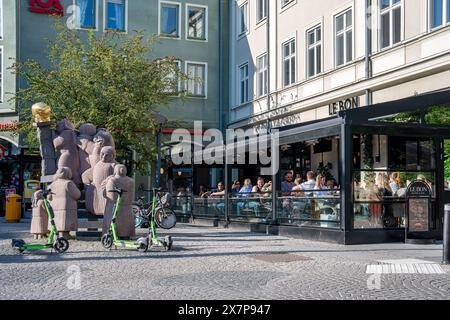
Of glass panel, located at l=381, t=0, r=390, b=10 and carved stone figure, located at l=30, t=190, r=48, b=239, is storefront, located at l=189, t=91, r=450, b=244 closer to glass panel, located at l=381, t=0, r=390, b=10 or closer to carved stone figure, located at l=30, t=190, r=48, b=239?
carved stone figure, located at l=30, t=190, r=48, b=239

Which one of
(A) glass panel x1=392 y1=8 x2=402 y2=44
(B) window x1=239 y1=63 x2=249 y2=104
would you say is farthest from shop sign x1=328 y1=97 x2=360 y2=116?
(B) window x1=239 y1=63 x2=249 y2=104

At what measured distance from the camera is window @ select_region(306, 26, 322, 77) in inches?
947

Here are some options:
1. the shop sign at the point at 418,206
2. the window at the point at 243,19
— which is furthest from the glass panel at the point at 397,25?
the window at the point at 243,19

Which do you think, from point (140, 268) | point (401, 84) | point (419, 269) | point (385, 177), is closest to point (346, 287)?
point (419, 269)

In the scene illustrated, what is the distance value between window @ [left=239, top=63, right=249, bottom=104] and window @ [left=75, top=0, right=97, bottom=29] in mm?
7399

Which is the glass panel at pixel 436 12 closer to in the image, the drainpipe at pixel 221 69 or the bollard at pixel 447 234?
the bollard at pixel 447 234

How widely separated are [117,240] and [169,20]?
22.2 m

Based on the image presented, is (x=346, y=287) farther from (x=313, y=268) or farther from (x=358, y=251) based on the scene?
(x=358, y=251)

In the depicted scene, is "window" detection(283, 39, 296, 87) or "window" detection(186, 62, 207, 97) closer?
"window" detection(283, 39, 296, 87)

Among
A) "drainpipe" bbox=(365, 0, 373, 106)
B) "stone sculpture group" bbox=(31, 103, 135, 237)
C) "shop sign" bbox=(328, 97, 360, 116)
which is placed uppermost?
"drainpipe" bbox=(365, 0, 373, 106)

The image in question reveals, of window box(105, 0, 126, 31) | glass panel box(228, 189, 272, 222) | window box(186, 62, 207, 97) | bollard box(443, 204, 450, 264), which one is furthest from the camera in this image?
window box(186, 62, 207, 97)

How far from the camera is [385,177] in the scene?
13500 millimetres

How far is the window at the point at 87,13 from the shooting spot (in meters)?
29.7

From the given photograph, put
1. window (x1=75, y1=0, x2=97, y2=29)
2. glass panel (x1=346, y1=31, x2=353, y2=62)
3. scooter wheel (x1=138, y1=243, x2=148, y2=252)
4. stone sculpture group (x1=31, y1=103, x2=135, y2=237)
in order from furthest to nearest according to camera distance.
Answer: window (x1=75, y1=0, x2=97, y2=29)
glass panel (x1=346, y1=31, x2=353, y2=62)
stone sculpture group (x1=31, y1=103, x2=135, y2=237)
scooter wheel (x1=138, y1=243, x2=148, y2=252)
